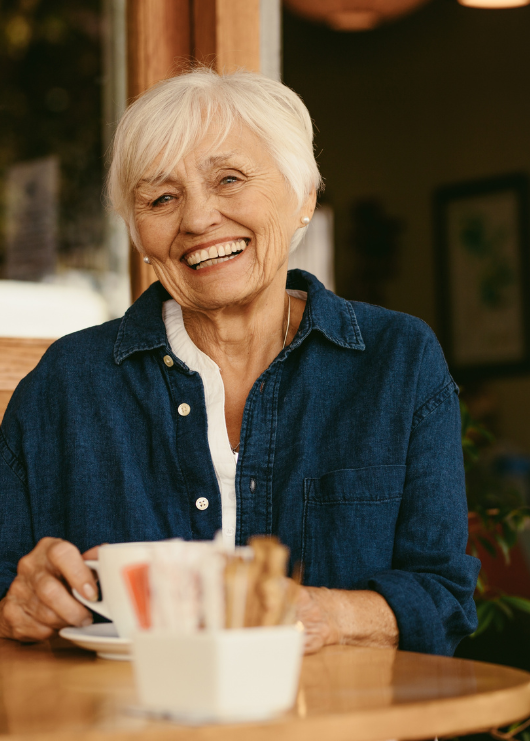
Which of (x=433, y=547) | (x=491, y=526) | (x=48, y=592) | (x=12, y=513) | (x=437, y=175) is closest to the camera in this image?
(x=48, y=592)

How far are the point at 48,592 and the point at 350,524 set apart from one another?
1.54ft

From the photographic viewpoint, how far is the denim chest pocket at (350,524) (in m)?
1.24

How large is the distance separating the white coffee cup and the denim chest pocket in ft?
1.48

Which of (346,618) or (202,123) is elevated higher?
(202,123)

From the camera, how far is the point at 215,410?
1.36 metres

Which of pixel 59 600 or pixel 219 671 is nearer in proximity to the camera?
pixel 219 671

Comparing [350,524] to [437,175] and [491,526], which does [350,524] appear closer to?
[491,526]

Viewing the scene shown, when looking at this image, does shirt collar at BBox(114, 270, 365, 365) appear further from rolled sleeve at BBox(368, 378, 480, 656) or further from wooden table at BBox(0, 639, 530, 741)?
wooden table at BBox(0, 639, 530, 741)

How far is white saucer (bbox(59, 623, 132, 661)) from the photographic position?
2.73 ft

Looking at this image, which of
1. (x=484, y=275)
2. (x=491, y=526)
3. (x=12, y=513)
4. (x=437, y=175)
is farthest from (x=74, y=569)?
(x=437, y=175)

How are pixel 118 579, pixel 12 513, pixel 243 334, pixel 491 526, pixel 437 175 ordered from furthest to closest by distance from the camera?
pixel 437 175, pixel 491 526, pixel 243 334, pixel 12 513, pixel 118 579

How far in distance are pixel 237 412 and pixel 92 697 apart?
714mm

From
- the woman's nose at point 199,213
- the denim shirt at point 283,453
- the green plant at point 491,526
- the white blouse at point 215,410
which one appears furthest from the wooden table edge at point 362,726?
the green plant at point 491,526

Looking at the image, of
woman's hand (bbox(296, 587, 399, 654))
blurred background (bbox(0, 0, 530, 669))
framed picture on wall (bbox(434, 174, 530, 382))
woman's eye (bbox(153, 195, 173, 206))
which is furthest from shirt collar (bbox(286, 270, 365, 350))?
framed picture on wall (bbox(434, 174, 530, 382))
